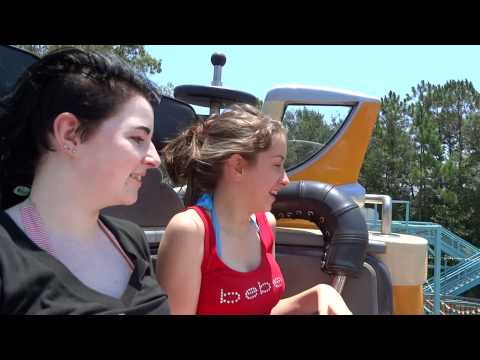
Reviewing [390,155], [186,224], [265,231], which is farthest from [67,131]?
[390,155]

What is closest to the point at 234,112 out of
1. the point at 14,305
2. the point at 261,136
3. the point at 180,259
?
the point at 261,136

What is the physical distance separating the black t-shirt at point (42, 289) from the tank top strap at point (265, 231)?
663mm

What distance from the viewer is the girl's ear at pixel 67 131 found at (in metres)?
0.79

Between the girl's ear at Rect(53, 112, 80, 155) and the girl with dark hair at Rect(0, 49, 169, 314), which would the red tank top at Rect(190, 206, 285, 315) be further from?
the girl's ear at Rect(53, 112, 80, 155)

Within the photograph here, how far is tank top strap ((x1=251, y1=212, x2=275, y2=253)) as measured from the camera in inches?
57.7

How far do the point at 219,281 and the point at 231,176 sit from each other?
13.7 inches

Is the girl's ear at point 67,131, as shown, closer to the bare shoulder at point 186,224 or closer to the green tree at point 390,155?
the bare shoulder at point 186,224

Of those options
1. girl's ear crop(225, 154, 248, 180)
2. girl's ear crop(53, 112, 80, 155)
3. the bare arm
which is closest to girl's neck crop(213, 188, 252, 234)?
girl's ear crop(225, 154, 248, 180)

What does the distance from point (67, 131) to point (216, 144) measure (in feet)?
2.25

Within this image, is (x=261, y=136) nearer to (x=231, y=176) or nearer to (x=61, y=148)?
(x=231, y=176)

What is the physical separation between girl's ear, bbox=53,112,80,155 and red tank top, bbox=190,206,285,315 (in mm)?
534

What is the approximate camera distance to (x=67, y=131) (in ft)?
2.60

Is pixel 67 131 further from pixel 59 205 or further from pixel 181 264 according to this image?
pixel 181 264
